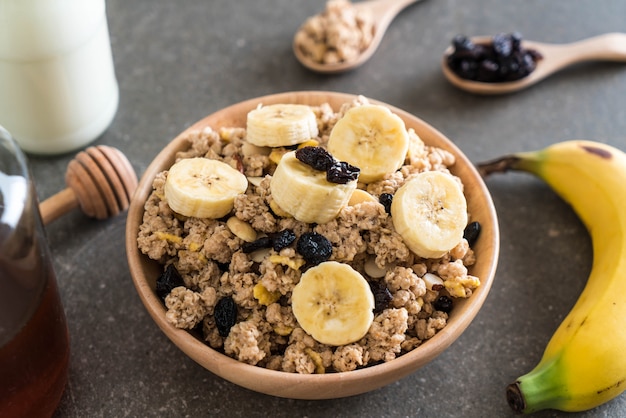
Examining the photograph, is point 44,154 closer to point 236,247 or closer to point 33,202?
point 33,202

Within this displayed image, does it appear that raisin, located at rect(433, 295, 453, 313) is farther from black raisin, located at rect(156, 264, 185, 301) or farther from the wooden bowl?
black raisin, located at rect(156, 264, 185, 301)

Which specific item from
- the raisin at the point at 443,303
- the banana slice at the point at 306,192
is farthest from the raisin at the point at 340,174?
the raisin at the point at 443,303

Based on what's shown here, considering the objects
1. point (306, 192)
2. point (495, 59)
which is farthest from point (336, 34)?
point (306, 192)

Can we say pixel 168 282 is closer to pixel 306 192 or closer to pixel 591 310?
pixel 306 192

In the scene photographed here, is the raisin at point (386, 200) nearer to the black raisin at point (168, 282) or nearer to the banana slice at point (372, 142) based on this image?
the banana slice at point (372, 142)

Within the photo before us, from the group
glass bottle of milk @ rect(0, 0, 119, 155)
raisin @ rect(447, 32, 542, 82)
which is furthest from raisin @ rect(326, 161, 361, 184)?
raisin @ rect(447, 32, 542, 82)
